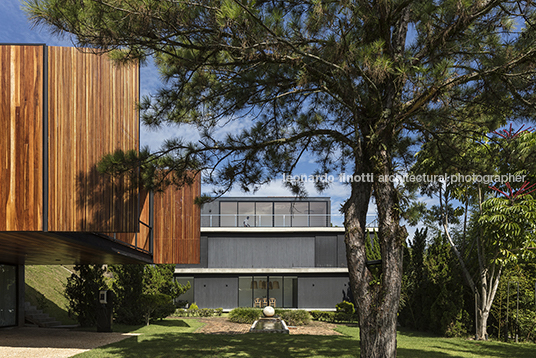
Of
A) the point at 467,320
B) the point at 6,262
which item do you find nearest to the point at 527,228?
the point at 467,320

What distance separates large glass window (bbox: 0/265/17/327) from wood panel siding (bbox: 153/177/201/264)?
5007mm

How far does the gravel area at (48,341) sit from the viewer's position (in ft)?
31.0

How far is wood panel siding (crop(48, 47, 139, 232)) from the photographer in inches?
313

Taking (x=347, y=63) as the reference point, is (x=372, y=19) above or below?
above

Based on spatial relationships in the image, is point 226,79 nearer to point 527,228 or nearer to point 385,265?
point 385,265

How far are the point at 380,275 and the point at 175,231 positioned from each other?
32.2 ft

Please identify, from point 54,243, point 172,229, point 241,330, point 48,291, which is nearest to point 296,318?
point 241,330

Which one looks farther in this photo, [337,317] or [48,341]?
[337,317]

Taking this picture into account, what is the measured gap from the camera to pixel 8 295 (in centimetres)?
1474

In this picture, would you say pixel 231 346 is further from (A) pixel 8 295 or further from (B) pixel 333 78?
(A) pixel 8 295

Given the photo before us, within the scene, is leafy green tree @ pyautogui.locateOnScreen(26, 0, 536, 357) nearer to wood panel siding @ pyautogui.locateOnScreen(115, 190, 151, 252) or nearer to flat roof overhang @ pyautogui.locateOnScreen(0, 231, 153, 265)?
flat roof overhang @ pyautogui.locateOnScreen(0, 231, 153, 265)

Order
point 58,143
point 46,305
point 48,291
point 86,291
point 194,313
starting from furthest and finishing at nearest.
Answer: point 194,313 < point 48,291 < point 46,305 < point 86,291 < point 58,143

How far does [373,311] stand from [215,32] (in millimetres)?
4354

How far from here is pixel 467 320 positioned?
51.6 feet
